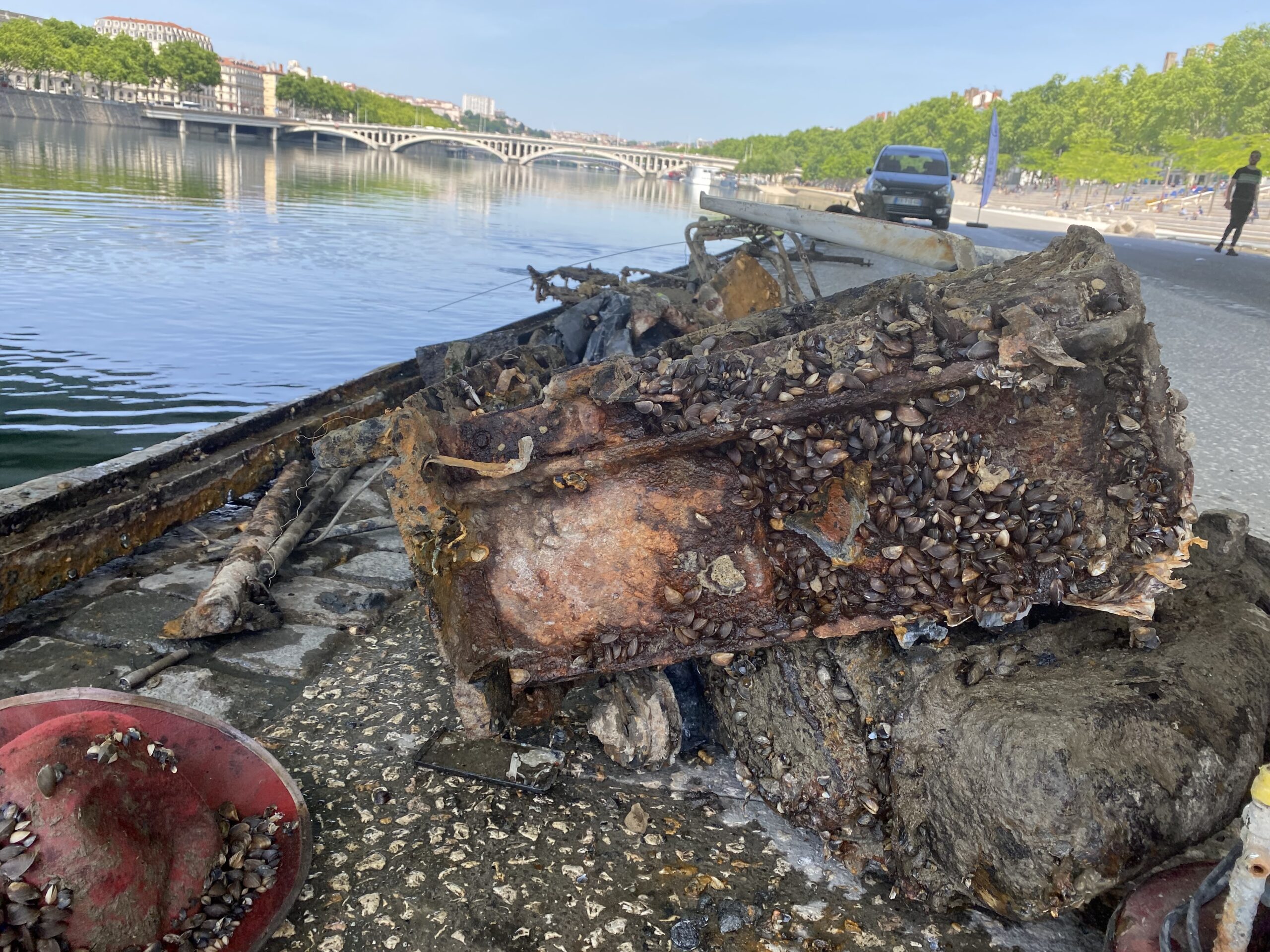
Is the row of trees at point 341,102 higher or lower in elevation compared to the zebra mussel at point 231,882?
→ higher

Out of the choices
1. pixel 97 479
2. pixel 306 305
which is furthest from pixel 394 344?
pixel 97 479

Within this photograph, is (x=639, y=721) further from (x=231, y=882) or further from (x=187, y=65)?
(x=187, y=65)

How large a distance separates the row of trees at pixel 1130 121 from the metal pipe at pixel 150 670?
42.2 metres

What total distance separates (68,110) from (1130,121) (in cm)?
7747

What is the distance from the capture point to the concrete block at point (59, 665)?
3.15 m

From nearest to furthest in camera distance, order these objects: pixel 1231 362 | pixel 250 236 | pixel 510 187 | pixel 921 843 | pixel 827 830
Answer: pixel 921 843
pixel 827 830
pixel 1231 362
pixel 250 236
pixel 510 187

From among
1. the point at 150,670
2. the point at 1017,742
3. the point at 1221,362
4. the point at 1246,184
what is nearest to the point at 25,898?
the point at 150,670

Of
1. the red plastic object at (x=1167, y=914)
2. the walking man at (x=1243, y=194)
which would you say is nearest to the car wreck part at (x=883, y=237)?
the red plastic object at (x=1167, y=914)

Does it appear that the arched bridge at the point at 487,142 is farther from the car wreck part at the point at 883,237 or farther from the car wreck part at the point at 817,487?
the car wreck part at the point at 817,487

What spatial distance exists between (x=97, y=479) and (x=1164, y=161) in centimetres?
5856

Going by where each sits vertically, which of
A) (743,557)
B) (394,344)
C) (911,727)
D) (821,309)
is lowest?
(394,344)

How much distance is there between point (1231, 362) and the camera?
721cm

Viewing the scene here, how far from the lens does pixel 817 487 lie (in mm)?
2396

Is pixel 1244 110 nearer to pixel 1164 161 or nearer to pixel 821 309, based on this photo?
pixel 1164 161
